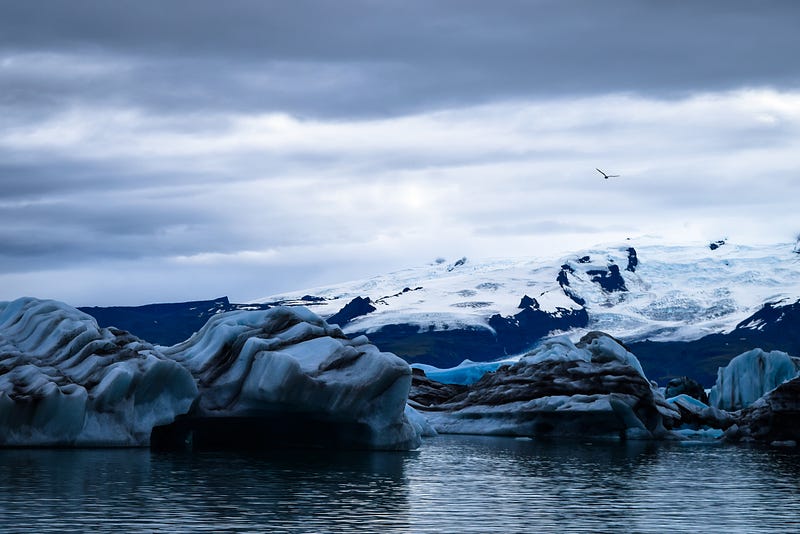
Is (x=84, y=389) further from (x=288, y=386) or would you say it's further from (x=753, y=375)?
(x=753, y=375)

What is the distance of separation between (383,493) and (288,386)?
12.5 m

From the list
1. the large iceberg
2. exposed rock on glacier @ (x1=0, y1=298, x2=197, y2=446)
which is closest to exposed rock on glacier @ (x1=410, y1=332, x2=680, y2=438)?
the large iceberg

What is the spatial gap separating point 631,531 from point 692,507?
19.6ft

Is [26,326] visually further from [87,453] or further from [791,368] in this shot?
[791,368]

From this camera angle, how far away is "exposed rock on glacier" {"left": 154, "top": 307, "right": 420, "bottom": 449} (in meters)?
44.6

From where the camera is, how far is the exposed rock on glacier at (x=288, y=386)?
146 feet

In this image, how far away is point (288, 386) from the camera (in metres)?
44.2

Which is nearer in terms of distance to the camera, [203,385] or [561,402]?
[203,385]

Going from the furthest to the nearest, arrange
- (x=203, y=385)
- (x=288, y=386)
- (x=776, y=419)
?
(x=776, y=419)
(x=203, y=385)
(x=288, y=386)

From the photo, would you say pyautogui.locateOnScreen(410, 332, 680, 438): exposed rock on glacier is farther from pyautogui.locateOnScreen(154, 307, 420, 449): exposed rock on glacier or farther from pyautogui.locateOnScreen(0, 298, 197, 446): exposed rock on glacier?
pyautogui.locateOnScreen(0, 298, 197, 446): exposed rock on glacier

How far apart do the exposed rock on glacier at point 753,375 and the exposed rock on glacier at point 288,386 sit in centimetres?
4590

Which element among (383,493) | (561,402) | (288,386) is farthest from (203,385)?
(561,402)

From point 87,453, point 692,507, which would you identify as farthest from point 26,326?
point 692,507

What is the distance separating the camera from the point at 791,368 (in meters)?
87.8
